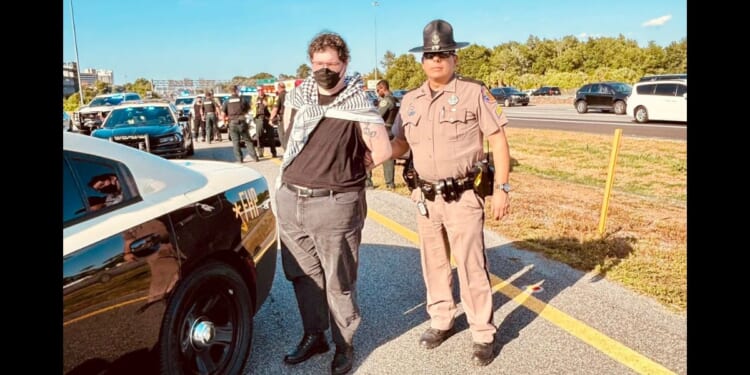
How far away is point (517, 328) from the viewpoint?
360 centimetres

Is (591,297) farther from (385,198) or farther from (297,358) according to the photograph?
(385,198)

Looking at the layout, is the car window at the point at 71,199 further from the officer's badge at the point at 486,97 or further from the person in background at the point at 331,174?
the officer's badge at the point at 486,97

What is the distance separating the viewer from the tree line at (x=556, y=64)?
56.5 m

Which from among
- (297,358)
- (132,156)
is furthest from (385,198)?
(132,156)

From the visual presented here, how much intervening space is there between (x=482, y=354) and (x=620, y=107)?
27941 millimetres

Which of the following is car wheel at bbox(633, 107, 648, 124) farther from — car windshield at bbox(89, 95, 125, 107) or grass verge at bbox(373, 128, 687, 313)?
car windshield at bbox(89, 95, 125, 107)

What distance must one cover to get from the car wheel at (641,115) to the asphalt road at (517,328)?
19452mm

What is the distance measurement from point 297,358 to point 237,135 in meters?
10.2

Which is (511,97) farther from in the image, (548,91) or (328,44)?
(328,44)

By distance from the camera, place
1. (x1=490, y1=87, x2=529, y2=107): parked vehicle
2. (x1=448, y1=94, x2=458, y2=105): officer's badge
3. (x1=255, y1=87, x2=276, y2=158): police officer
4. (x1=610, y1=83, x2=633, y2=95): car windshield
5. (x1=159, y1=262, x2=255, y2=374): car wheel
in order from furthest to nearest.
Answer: (x1=490, y1=87, x2=529, y2=107): parked vehicle < (x1=610, y1=83, x2=633, y2=95): car windshield < (x1=255, y1=87, x2=276, y2=158): police officer < (x1=448, y1=94, x2=458, y2=105): officer's badge < (x1=159, y1=262, x2=255, y2=374): car wheel

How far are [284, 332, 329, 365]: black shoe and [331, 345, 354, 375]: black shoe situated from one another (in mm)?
180

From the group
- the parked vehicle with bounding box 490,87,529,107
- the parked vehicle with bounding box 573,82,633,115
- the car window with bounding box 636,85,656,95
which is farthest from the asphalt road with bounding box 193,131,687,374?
the parked vehicle with bounding box 490,87,529,107

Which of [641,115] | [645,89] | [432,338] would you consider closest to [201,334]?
[432,338]

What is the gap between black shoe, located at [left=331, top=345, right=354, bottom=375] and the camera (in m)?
3.05
